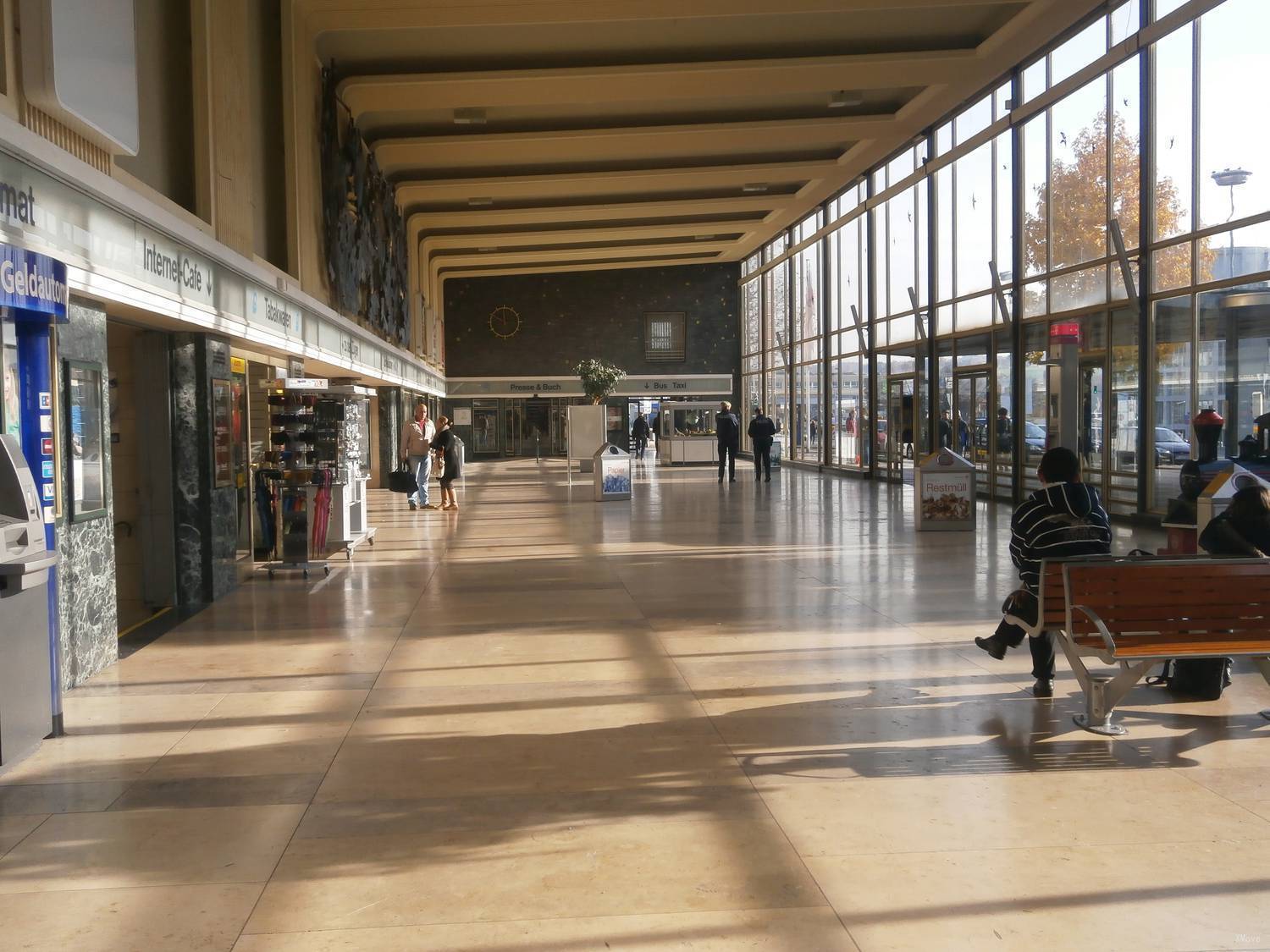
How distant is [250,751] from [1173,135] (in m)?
12.3

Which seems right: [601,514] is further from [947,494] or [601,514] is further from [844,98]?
[844,98]

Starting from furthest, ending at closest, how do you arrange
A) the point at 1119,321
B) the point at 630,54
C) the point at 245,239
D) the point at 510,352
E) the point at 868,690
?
the point at 510,352, the point at 630,54, the point at 1119,321, the point at 245,239, the point at 868,690

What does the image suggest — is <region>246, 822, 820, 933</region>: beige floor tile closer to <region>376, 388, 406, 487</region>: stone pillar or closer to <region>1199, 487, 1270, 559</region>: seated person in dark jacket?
<region>1199, 487, 1270, 559</region>: seated person in dark jacket

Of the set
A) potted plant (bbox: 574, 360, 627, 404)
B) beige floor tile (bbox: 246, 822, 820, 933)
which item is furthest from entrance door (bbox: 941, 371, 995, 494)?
beige floor tile (bbox: 246, 822, 820, 933)

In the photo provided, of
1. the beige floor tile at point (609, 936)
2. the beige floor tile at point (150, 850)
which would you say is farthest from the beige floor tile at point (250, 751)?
the beige floor tile at point (609, 936)

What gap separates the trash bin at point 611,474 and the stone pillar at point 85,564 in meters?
12.2

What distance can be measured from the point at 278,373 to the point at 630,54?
6753 millimetres

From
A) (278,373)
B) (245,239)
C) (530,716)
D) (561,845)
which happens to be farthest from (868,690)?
(278,373)

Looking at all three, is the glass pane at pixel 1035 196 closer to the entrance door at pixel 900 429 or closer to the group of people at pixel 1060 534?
the entrance door at pixel 900 429

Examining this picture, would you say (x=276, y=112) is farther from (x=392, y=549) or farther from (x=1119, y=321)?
(x=1119, y=321)

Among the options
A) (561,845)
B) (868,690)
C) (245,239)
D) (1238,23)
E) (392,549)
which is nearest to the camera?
(561,845)

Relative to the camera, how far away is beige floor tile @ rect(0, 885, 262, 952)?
2.93 metres

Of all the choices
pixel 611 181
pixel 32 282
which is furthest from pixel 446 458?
pixel 32 282

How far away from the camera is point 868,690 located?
5598mm
